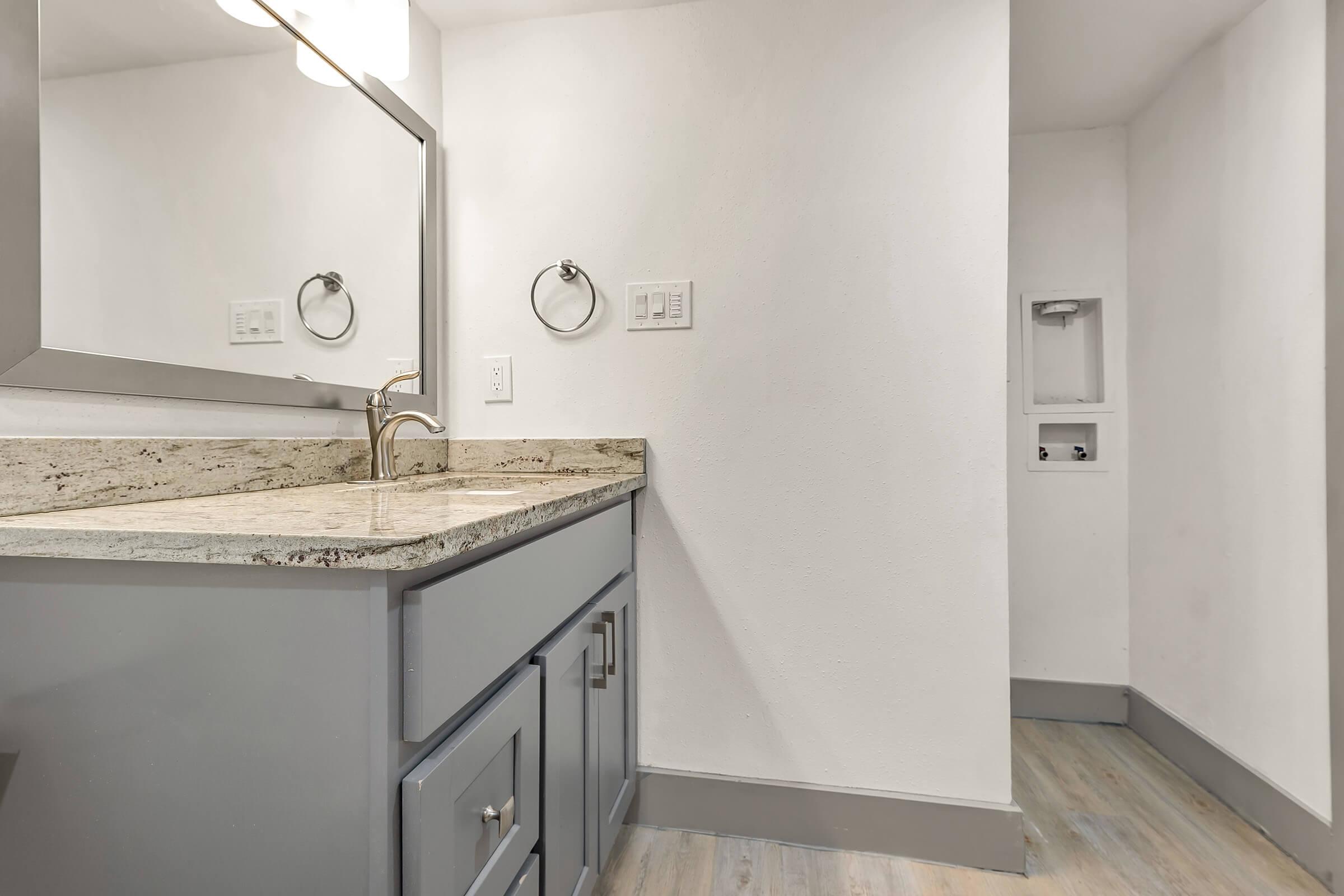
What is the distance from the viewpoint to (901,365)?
4.91 ft

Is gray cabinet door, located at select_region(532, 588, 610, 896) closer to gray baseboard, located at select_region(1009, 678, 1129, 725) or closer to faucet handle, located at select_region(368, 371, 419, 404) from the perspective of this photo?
faucet handle, located at select_region(368, 371, 419, 404)

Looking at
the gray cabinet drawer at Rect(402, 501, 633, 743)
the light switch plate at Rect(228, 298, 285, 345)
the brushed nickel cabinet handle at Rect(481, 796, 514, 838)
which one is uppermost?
the light switch plate at Rect(228, 298, 285, 345)

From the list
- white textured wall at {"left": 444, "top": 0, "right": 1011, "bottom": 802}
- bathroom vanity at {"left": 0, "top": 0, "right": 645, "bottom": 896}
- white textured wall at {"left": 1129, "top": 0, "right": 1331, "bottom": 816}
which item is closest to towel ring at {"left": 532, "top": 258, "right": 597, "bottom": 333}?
white textured wall at {"left": 444, "top": 0, "right": 1011, "bottom": 802}

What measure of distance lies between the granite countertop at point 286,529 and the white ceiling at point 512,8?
130 centimetres

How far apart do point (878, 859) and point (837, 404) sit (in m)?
1.04

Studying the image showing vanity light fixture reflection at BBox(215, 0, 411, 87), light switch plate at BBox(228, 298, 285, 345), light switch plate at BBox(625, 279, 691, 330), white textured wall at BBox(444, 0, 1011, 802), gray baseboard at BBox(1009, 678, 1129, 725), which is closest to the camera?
light switch plate at BBox(228, 298, 285, 345)

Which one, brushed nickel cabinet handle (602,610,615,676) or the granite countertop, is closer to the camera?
the granite countertop

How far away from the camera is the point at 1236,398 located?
1705 millimetres

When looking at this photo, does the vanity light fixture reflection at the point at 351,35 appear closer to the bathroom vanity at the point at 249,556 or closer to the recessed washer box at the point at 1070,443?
the bathroom vanity at the point at 249,556

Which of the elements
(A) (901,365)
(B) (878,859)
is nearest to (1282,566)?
(A) (901,365)

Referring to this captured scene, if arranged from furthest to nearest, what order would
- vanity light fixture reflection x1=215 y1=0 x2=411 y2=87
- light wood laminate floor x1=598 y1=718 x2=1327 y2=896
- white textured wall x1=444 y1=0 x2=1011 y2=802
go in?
1. white textured wall x1=444 y1=0 x2=1011 y2=802
2. light wood laminate floor x1=598 y1=718 x2=1327 y2=896
3. vanity light fixture reflection x1=215 y1=0 x2=411 y2=87

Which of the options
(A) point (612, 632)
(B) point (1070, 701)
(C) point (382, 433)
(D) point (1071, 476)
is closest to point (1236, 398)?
(D) point (1071, 476)

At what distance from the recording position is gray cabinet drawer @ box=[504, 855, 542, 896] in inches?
34.8

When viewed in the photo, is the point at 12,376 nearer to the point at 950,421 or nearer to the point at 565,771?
the point at 565,771
